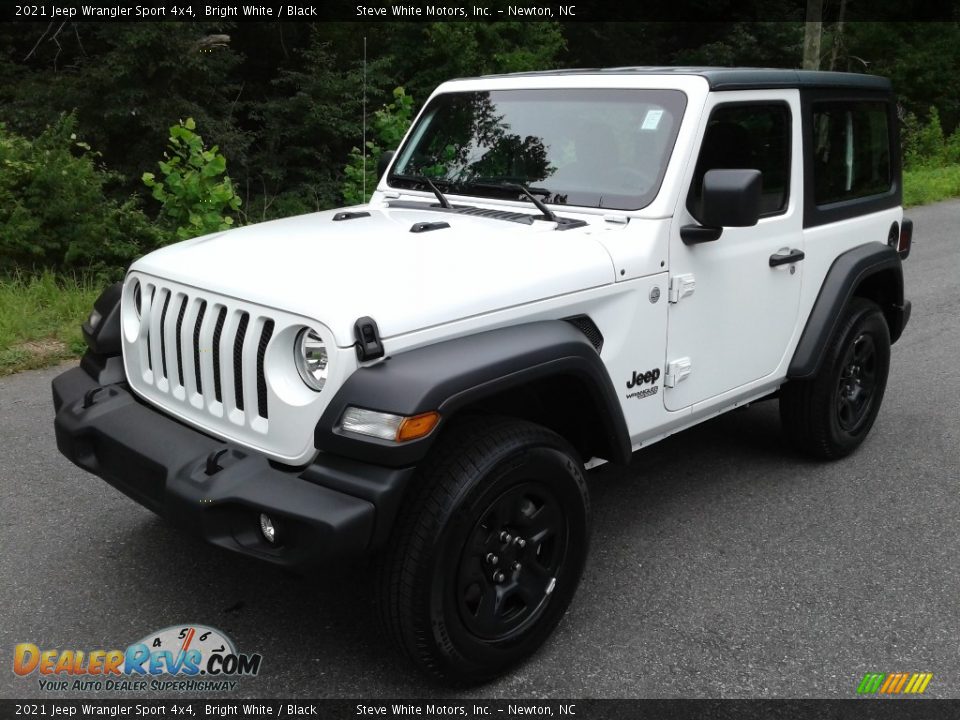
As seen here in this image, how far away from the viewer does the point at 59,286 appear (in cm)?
737

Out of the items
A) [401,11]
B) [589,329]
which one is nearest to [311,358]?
[589,329]

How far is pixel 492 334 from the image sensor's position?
2916 mm

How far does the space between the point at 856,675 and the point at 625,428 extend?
42.5 inches

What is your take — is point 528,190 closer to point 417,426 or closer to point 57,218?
point 417,426

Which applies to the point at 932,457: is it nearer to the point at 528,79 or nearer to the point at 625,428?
the point at 625,428

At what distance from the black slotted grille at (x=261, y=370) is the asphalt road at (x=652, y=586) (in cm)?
70

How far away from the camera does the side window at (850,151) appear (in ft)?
14.1

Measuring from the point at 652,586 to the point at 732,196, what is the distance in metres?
1.48

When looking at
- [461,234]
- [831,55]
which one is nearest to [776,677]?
[461,234]

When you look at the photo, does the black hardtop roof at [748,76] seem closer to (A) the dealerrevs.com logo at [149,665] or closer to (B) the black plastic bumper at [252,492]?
(B) the black plastic bumper at [252,492]

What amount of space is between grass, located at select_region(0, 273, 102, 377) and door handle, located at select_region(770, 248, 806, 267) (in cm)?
434

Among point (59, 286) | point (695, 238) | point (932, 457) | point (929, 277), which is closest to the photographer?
point (695, 238)

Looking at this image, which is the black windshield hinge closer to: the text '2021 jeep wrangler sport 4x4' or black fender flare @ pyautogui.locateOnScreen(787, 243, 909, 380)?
the text '2021 jeep wrangler sport 4x4'

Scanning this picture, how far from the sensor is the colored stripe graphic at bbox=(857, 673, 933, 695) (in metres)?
2.98
